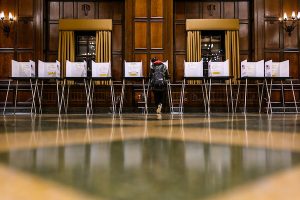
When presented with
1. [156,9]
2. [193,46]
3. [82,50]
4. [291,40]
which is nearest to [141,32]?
[156,9]

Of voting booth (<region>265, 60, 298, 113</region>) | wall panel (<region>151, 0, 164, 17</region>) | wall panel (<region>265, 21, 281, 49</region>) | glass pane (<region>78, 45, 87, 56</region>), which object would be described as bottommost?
voting booth (<region>265, 60, 298, 113</region>)

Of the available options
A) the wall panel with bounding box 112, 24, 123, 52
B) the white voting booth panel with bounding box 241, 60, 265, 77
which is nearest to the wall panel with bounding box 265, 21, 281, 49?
the white voting booth panel with bounding box 241, 60, 265, 77

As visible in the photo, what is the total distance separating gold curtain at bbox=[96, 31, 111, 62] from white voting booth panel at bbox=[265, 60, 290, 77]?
457cm

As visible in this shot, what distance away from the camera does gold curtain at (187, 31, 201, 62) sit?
10.9 metres

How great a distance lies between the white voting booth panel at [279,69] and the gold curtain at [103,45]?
457 cm

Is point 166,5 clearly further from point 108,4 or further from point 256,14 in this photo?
point 256,14

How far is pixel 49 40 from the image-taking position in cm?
1102

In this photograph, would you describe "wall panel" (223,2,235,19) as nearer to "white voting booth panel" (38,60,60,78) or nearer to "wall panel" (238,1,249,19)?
"wall panel" (238,1,249,19)

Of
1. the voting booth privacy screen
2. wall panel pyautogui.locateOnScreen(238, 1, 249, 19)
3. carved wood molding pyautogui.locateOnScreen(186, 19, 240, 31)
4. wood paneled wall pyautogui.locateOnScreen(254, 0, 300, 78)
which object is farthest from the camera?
wall panel pyautogui.locateOnScreen(238, 1, 249, 19)

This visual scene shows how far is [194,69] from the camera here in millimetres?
8953

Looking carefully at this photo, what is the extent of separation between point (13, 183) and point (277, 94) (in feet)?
32.8

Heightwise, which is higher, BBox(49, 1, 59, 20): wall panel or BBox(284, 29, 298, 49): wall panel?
BBox(49, 1, 59, 20): wall panel

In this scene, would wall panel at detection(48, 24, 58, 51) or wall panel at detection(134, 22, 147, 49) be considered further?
wall panel at detection(48, 24, 58, 51)

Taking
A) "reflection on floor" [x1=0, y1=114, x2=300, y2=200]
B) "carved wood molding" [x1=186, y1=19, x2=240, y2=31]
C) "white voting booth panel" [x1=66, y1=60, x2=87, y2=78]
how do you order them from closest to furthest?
"reflection on floor" [x1=0, y1=114, x2=300, y2=200]
"white voting booth panel" [x1=66, y1=60, x2=87, y2=78]
"carved wood molding" [x1=186, y1=19, x2=240, y2=31]
